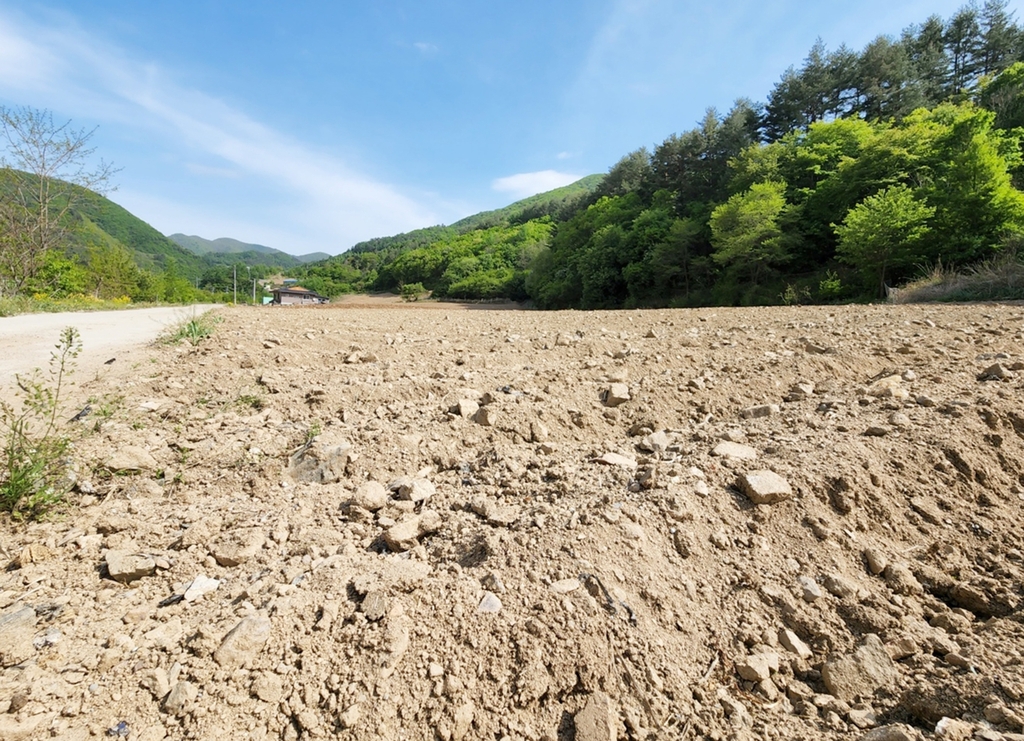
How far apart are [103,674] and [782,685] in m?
2.16

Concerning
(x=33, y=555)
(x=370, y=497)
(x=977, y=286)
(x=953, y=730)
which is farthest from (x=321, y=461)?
(x=977, y=286)

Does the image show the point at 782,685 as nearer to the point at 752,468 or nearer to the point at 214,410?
the point at 752,468

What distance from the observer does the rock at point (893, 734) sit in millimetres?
1126

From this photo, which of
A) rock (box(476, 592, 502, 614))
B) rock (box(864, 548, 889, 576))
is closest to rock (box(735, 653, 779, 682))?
rock (box(864, 548, 889, 576))

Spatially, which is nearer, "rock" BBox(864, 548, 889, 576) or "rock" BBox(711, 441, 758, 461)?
"rock" BBox(864, 548, 889, 576)

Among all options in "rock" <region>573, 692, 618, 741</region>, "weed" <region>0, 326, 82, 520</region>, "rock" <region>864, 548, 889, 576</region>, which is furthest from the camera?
"weed" <region>0, 326, 82, 520</region>

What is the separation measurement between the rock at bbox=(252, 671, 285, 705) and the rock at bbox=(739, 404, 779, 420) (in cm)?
286

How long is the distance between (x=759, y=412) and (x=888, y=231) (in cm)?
1788

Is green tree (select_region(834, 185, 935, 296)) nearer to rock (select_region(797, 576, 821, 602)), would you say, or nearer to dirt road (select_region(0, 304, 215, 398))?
rock (select_region(797, 576, 821, 602))

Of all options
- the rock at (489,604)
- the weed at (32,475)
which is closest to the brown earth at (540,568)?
the rock at (489,604)

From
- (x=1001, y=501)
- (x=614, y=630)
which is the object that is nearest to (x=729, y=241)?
(x=1001, y=501)

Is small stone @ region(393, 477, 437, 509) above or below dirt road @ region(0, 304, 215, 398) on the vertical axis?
Answer: below

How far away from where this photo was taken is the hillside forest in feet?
51.0

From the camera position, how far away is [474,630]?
1.52 meters
